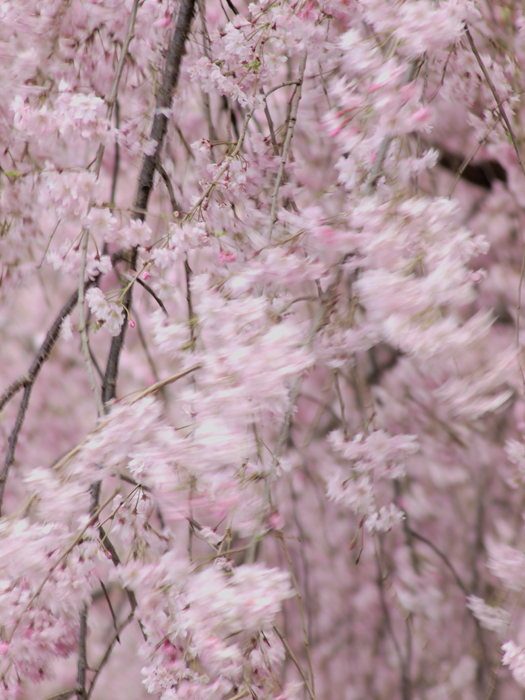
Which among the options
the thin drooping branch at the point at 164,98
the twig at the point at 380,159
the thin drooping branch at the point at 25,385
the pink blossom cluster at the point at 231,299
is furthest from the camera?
the thin drooping branch at the point at 164,98

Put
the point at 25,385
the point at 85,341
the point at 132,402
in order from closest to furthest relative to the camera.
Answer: the point at 132,402 < the point at 85,341 < the point at 25,385

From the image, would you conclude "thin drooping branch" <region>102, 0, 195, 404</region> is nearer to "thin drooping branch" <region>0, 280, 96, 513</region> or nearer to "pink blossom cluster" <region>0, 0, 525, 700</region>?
"pink blossom cluster" <region>0, 0, 525, 700</region>

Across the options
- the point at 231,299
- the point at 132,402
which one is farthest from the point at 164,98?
the point at 132,402

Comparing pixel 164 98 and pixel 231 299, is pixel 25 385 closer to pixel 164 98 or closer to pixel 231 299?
pixel 231 299

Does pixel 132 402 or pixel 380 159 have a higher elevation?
pixel 380 159

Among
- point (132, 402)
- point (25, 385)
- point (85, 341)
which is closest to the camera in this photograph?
point (132, 402)

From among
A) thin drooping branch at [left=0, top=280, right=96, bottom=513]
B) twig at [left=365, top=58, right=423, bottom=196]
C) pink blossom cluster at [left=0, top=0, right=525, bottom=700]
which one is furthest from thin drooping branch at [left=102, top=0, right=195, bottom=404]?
twig at [left=365, top=58, right=423, bottom=196]

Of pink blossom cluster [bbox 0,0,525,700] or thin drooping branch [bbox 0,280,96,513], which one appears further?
thin drooping branch [bbox 0,280,96,513]

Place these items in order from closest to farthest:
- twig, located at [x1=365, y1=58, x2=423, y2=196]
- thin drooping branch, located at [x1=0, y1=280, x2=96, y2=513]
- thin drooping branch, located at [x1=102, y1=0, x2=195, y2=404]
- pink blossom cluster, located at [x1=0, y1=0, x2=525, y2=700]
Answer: pink blossom cluster, located at [x1=0, y1=0, x2=525, y2=700]
twig, located at [x1=365, y1=58, x2=423, y2=196]
thin drooping branch, located at [x1=0, y1=280, x2=96, y2=513]
thin drooping branch, located at [x1=102, y1=0, x2=195, y2=404]

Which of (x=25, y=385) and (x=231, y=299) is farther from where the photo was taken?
(x=25, y=385)

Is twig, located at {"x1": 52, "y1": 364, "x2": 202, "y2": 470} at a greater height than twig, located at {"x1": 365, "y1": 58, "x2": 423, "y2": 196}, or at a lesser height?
lesser

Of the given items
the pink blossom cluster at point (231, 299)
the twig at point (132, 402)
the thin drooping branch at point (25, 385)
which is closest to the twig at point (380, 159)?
the pink blossom cluster at point (231, 299)

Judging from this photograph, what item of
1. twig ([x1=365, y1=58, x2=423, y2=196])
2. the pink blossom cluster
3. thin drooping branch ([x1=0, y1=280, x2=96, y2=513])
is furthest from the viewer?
thin drooping branch ([x1=0, y1=280, x2=96, y2=513])

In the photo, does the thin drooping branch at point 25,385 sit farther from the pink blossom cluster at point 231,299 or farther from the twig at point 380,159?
the twig at point 380,159
